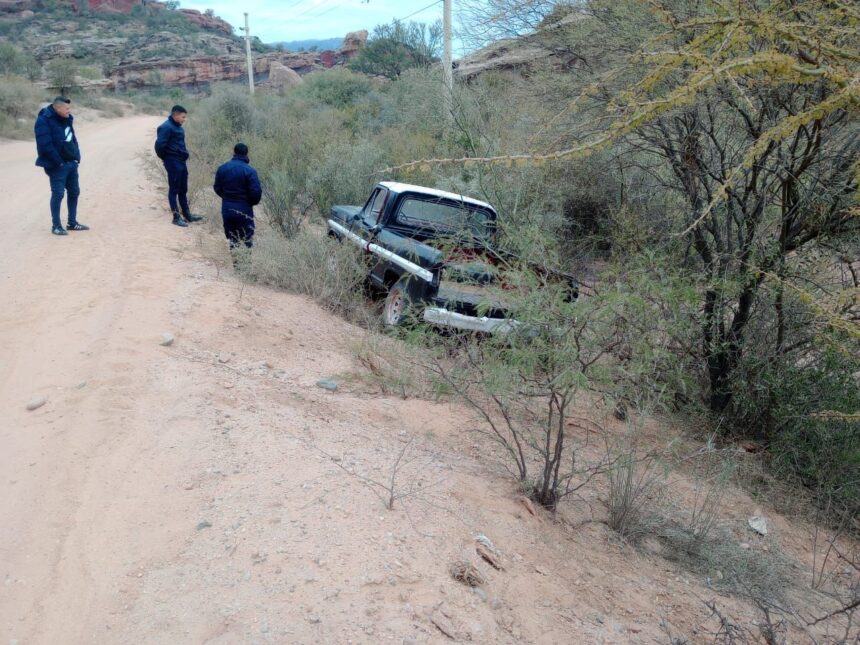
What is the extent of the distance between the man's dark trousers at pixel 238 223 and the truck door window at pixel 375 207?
1.44m

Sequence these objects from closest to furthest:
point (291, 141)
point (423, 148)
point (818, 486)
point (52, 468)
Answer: point (52, 468)
point (818, 486)
point (423, 148)
point (291, 141)

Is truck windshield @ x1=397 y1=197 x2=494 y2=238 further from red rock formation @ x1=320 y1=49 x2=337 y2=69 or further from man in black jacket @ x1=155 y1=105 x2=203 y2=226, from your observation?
red rock formation @ x1=320 y1=49 x2=337 y2=69

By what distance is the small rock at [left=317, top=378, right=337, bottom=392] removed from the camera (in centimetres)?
560

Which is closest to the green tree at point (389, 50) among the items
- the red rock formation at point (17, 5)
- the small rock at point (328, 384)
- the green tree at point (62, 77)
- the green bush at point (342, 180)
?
the green tree at point (62, 77)

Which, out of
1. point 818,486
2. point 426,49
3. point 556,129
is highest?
point 426,49

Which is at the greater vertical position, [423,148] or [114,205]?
[423,148]

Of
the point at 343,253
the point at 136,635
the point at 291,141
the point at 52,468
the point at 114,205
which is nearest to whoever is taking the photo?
the point at 136,635

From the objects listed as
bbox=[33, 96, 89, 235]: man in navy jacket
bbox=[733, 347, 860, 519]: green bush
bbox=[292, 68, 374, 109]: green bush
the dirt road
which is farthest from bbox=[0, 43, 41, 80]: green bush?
bbox=[733, 347, 860, 519]: green bush

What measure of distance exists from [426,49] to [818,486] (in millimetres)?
28150

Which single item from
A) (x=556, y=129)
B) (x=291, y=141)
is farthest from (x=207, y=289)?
(x=291, y=141)

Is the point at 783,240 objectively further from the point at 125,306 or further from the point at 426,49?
the point at 426,49

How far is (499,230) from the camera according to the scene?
6.41 meters

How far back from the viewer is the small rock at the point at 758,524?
4.93 meters

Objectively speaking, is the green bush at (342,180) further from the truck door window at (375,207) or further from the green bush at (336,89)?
the green bush at (336,89)
